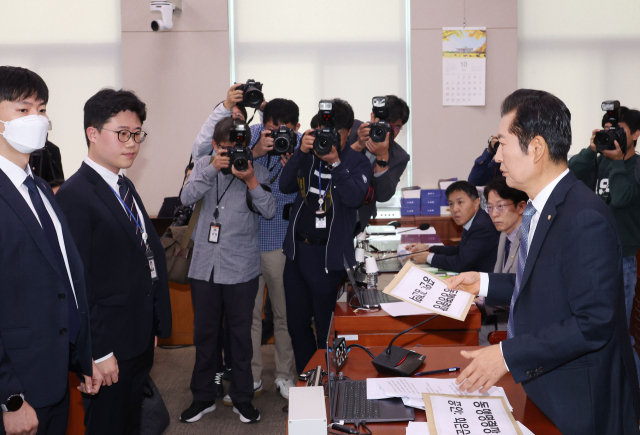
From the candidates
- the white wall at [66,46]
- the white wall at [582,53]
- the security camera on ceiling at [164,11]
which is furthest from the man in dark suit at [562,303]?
the white wall at [66,46]

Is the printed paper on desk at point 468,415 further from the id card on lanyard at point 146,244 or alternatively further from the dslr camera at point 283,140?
the dslr camera at point 283,140

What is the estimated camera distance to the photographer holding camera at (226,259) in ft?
9.29

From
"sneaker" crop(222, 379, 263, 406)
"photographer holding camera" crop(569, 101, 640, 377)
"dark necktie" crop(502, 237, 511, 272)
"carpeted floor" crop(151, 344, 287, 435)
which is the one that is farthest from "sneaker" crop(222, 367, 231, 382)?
"photographer holding camera" crop(569, 101, 640, 377)

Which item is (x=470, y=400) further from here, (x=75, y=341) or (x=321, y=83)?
(x=321, y=83)

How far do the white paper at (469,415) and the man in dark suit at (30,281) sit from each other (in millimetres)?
1038

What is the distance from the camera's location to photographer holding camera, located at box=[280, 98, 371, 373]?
9.08 ft

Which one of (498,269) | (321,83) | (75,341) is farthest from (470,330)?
(321,83)

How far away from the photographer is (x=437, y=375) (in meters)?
1.68

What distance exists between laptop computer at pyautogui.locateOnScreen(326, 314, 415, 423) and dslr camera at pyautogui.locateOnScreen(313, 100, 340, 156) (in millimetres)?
1308

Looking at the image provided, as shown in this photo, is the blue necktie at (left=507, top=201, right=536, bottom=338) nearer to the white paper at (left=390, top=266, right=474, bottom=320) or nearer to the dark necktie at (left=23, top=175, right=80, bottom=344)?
the white paper at (left=390, top=266, right=474, bottom=320)

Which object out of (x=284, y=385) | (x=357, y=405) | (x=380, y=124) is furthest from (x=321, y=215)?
(x=357, y=405)

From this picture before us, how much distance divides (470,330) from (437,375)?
73 cm

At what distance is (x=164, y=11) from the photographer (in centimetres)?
460

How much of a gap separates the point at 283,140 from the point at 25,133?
157 cm
